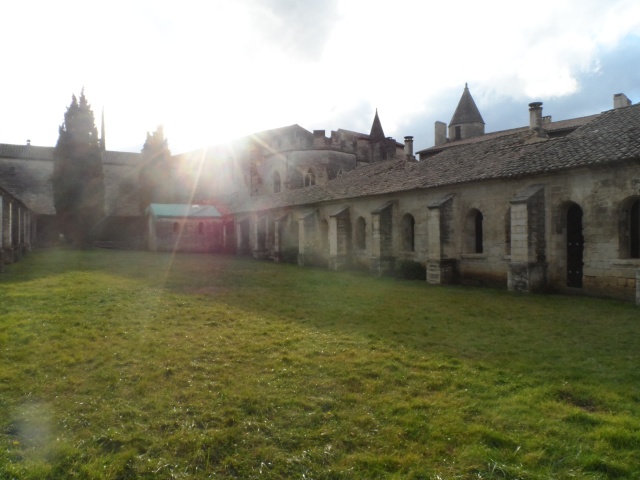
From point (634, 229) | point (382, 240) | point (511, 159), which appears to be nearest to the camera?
point (634, 229)

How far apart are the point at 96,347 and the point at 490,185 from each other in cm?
1546

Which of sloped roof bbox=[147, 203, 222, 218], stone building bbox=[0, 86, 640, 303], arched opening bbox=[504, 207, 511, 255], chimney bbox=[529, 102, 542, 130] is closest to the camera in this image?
stone building bbox=[0, 86, 640, 303]

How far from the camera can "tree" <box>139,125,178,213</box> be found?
51.3m

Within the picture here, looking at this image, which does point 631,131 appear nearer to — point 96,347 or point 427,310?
point 427,310

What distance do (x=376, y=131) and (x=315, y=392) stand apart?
4063 centimetres

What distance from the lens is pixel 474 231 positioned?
64.6 feet

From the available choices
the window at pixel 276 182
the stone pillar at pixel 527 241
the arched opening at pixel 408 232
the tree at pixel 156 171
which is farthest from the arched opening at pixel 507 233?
the tree at pixel 156 171

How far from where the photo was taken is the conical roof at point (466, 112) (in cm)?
4844

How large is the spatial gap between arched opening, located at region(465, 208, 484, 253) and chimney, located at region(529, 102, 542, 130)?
5851 millimetres

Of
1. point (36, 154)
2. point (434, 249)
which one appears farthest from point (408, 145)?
point (36, 154)

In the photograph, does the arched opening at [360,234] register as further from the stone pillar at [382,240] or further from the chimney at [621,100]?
the chimney at [621,100]

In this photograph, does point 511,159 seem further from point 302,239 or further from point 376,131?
point 376,131

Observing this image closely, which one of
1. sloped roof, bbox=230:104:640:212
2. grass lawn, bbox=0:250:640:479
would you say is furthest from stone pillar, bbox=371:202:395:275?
grass lawn, bbox=0:250:640:479

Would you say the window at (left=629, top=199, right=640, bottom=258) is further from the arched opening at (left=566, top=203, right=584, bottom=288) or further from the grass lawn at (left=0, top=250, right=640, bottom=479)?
the grass lawn at (left=0, top=250, right=640, bottom=479)
